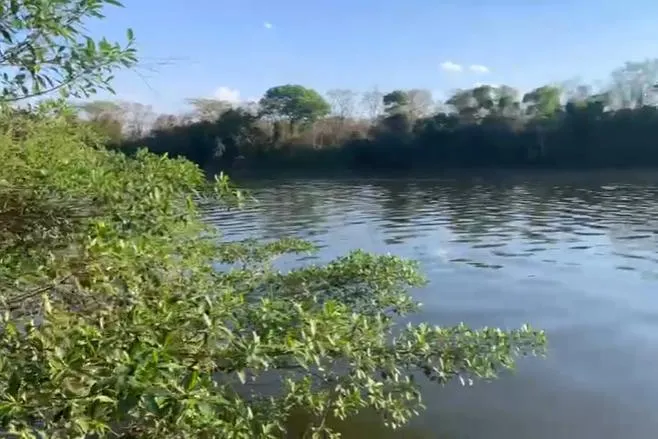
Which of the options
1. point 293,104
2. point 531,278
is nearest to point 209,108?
point 293,104

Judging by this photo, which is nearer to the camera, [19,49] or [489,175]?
[19,49]

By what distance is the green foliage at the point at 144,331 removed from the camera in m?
2.24

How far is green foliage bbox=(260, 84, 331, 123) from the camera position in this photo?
51188 millimetres

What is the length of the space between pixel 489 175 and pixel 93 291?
41022 mm

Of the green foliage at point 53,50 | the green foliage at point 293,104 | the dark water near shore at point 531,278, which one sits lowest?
the dark water near shore at point 531,278

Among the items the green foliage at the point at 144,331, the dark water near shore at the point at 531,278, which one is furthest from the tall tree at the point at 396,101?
the green foliage at the point at 144,331

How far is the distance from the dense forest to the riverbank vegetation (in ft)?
132

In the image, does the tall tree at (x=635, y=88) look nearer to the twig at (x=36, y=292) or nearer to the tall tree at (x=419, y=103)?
the tall tree at (x=419, y=103)

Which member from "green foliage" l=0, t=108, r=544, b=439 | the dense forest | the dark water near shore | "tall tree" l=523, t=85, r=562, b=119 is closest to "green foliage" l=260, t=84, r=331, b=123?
the dense forest

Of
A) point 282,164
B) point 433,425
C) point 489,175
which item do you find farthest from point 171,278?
point 282,164

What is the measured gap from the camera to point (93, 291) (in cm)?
333

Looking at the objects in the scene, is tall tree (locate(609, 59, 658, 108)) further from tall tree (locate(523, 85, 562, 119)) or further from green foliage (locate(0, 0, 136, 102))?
green foliage (locate(0, 0, 136, 102))

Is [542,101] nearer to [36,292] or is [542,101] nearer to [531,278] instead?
[531,278]

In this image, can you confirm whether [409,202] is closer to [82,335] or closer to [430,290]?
[430,290]
